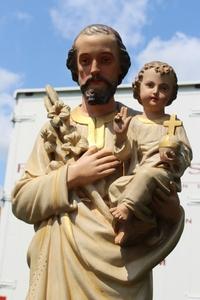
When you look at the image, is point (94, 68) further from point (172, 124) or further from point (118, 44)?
point (172, 124)

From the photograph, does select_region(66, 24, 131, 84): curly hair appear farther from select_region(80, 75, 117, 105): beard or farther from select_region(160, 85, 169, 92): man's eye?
select_region(160, 85, 169, 92): man's eye

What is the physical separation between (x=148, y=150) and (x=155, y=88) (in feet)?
0.99

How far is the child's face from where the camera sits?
2.63 meters

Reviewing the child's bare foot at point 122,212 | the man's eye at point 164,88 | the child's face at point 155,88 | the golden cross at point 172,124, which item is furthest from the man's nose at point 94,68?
the child's bare foot at point 122,212

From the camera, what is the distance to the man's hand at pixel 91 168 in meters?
2.66

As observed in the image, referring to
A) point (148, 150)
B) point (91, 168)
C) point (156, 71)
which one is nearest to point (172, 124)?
point (148, 150)

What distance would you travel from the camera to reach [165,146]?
7.90 feet

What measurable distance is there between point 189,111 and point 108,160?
6.39m

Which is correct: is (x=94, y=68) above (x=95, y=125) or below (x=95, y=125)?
above

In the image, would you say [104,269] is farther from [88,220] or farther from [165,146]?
[165,146]

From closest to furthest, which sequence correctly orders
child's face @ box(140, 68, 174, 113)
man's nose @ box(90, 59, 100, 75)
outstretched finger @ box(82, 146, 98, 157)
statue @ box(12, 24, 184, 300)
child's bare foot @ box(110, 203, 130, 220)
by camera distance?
child's bare foot @ box(110, 203, 130, 220)
statue @ box(12, 24, 184, 300)
child's face @ box(140, 68, 174, 113)
outstretched finger @ box(82, 146, 98, 157)
man's nose @ box(90, 59, 100, 75)

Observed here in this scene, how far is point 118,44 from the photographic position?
2945mm

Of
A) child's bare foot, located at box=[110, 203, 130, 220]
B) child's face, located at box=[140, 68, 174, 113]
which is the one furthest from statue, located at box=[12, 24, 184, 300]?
child's face, located at box=[140, 68, 174, 113]

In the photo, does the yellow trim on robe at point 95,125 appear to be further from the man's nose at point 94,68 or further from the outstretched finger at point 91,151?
the man's nose at point 94,68
